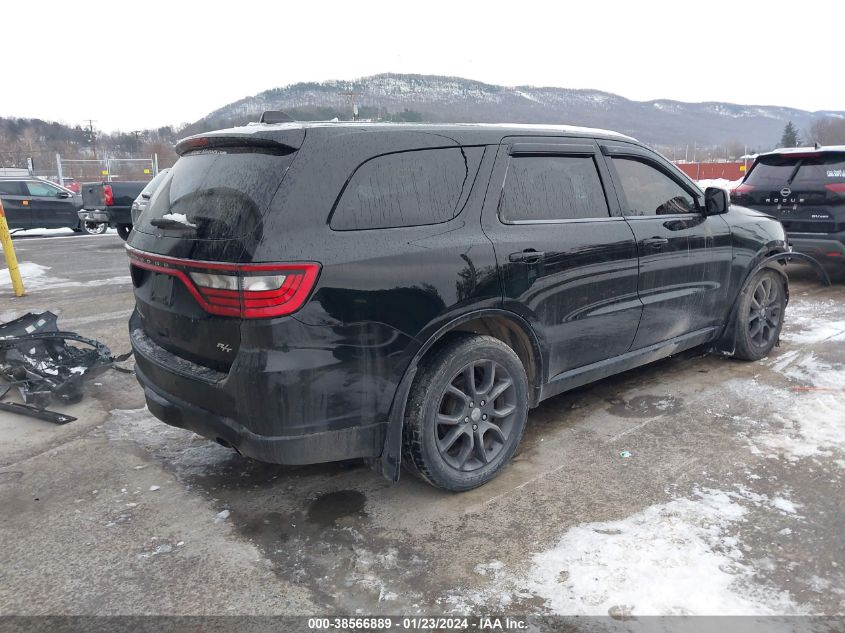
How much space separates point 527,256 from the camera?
323cm

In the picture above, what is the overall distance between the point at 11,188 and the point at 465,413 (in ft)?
57.0

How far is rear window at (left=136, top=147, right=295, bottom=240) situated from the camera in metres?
2.59

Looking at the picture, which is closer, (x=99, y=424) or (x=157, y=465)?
(x=157, y=465)

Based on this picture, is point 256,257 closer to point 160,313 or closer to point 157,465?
point 160,313

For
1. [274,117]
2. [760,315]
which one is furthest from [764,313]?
[274,117]

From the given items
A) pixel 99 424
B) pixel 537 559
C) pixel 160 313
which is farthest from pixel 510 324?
pixel 99 424

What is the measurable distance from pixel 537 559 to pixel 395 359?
1.03 metres

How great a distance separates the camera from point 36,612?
7.73 feet

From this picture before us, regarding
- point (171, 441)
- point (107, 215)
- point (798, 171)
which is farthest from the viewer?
point (107, 215)

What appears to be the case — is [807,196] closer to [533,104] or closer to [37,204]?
[37,204]

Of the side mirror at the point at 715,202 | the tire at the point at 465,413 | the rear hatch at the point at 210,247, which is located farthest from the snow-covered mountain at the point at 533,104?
the tire at the point at 465,413

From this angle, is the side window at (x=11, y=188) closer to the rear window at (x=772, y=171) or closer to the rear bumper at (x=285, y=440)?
the rear bumper at (x=285, y=440)

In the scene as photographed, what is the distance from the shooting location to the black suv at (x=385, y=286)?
255cm

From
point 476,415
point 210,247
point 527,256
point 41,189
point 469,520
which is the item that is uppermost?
point 41,189
